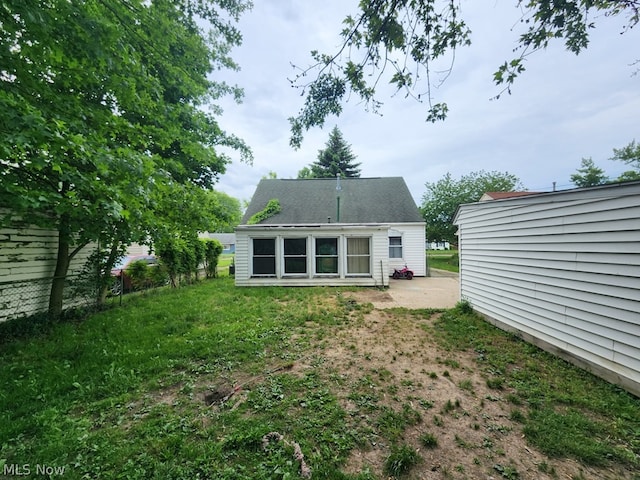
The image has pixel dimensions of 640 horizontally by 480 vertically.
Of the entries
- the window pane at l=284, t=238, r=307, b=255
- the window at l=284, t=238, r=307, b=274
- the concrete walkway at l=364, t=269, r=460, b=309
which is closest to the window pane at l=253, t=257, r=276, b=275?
the window at l=284, t=238, r=307, b=274

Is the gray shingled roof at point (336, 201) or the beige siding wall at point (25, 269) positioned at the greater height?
the gray shingled roof at point (336, 201)

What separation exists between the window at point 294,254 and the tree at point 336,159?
61.4 ft

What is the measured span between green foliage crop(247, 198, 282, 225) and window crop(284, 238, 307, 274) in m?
3.45

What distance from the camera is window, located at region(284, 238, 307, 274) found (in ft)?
32.2

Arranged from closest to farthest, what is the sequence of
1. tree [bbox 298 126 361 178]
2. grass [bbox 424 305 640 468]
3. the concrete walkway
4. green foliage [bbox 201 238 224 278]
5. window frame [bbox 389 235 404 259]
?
1. grass [bbox 424 305 640 468]
2. the concrete walkway
3. green foliage [bbox 201 238 224 278]
4. window frame [bbox 389 235 404 259]
5. tree [bbox 298 126 361 178]

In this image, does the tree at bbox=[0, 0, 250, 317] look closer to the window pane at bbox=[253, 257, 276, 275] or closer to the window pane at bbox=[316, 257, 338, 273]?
the window pane at bbox=[253, 257, 276, 275]

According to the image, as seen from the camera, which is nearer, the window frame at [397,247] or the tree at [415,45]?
the tree at [415,45]

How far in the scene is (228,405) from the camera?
2.60 meters

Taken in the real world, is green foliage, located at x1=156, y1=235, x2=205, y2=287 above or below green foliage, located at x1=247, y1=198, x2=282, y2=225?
below

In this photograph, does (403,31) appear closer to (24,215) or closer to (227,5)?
(227,5)

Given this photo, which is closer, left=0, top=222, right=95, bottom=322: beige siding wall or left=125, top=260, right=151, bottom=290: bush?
left=0, top=222, right=95, bottom=322: beige siding wall

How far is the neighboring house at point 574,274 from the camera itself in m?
2.85

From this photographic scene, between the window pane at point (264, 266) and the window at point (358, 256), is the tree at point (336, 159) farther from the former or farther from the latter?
the window pane at point (264, 266)

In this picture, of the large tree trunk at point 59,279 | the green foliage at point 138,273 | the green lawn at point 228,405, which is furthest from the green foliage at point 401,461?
the green foliage at point 138,273
